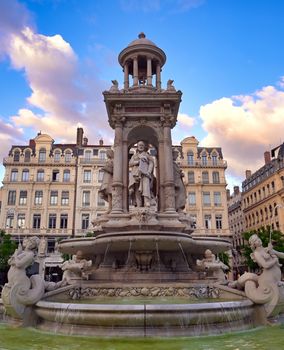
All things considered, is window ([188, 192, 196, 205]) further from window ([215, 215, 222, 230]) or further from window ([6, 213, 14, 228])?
window ([6, 213, 14, 228])

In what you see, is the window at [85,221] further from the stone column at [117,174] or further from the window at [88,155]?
the stone column at [117,174]

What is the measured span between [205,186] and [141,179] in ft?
147

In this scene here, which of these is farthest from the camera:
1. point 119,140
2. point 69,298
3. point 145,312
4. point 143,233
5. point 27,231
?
point 27,231

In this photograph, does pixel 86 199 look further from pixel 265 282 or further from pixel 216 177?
pixel 265 282

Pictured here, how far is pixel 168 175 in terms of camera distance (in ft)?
45.8

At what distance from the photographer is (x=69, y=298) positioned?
8.84 meters

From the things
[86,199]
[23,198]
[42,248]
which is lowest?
[42,248]

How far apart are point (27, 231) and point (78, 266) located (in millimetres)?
44204

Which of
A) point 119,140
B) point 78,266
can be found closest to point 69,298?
point 78,266

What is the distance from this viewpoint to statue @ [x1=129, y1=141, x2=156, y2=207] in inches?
521

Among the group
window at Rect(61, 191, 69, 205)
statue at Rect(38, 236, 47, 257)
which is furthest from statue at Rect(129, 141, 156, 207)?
window at Rect(61, 191, 69, 205)

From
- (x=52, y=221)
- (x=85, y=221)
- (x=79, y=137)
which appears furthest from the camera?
(x=79, y=137)

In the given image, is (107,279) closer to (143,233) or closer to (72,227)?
(143,233)

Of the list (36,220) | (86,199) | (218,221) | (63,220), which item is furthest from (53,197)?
(218,221)
